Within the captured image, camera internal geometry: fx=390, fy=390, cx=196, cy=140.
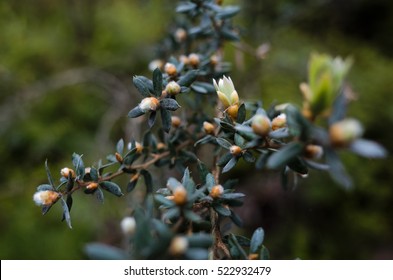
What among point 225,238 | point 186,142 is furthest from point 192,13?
point 225,238

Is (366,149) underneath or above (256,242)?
above

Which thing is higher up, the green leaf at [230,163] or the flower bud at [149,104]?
the flower bud at [149,104]

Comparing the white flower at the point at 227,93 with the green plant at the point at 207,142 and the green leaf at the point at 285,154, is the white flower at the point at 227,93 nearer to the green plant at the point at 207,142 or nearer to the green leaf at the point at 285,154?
the green plant at the point at 207,142

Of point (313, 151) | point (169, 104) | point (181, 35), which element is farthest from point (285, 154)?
point (181, 35)

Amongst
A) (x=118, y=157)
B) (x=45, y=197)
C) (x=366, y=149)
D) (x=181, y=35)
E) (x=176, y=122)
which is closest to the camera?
(x=366, y=149)

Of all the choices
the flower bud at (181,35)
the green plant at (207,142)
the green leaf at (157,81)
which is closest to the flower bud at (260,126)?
the green plant at (207,142)

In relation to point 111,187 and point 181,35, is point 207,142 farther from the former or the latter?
point 181,35

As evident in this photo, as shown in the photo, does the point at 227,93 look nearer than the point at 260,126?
No

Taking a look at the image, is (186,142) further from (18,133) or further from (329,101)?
(18,133)
